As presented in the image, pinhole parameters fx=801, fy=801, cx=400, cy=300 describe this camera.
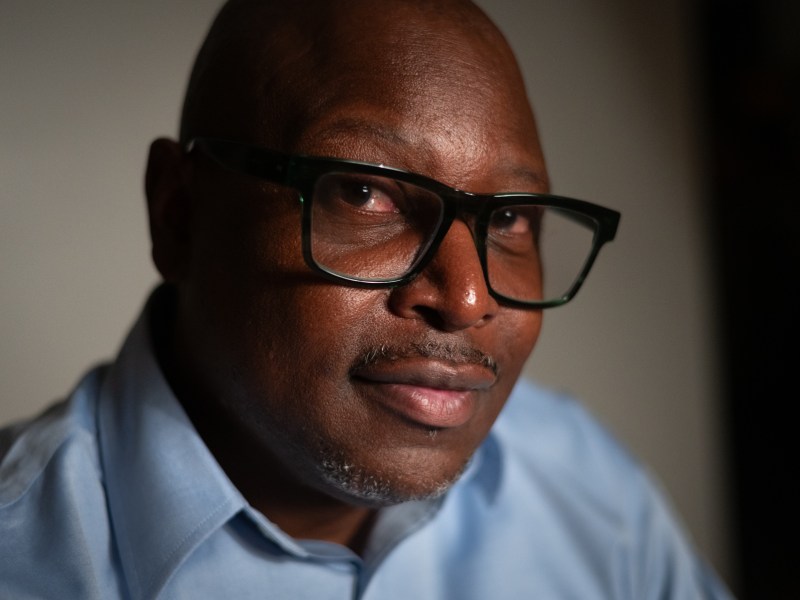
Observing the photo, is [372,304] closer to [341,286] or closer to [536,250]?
[341,286]

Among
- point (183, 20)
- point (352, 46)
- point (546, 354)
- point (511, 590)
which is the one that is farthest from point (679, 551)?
point (183, 20)

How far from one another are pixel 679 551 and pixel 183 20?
1337mm

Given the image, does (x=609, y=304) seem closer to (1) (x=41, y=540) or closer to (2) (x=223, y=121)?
(2) (x=223, y=121)

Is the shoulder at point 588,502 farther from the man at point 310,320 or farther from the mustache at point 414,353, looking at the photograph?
the mustache at point 414,353

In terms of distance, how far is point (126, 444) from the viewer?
1019 millimetres

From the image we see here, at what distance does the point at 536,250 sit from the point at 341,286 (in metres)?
0.31

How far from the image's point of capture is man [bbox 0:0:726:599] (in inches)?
35.0

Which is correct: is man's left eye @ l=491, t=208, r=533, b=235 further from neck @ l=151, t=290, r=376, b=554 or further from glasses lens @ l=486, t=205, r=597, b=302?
neck @ l=151, t=290, r=376, b=554

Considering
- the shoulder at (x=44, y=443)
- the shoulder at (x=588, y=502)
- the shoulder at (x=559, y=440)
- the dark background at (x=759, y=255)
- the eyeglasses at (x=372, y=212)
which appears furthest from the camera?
the dark background at (x=759, y=255)

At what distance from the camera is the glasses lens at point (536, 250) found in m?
0.98

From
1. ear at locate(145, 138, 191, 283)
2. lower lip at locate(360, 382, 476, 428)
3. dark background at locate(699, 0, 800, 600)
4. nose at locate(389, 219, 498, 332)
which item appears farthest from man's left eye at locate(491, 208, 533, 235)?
dark background at locate(699, 0, 800, 600)

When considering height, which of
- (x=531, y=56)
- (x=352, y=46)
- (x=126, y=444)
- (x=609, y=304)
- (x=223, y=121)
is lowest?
(x=126, y=444)

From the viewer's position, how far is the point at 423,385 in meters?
0.90

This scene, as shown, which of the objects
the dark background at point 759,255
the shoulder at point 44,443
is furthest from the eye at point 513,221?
the dark background at point 759,255
